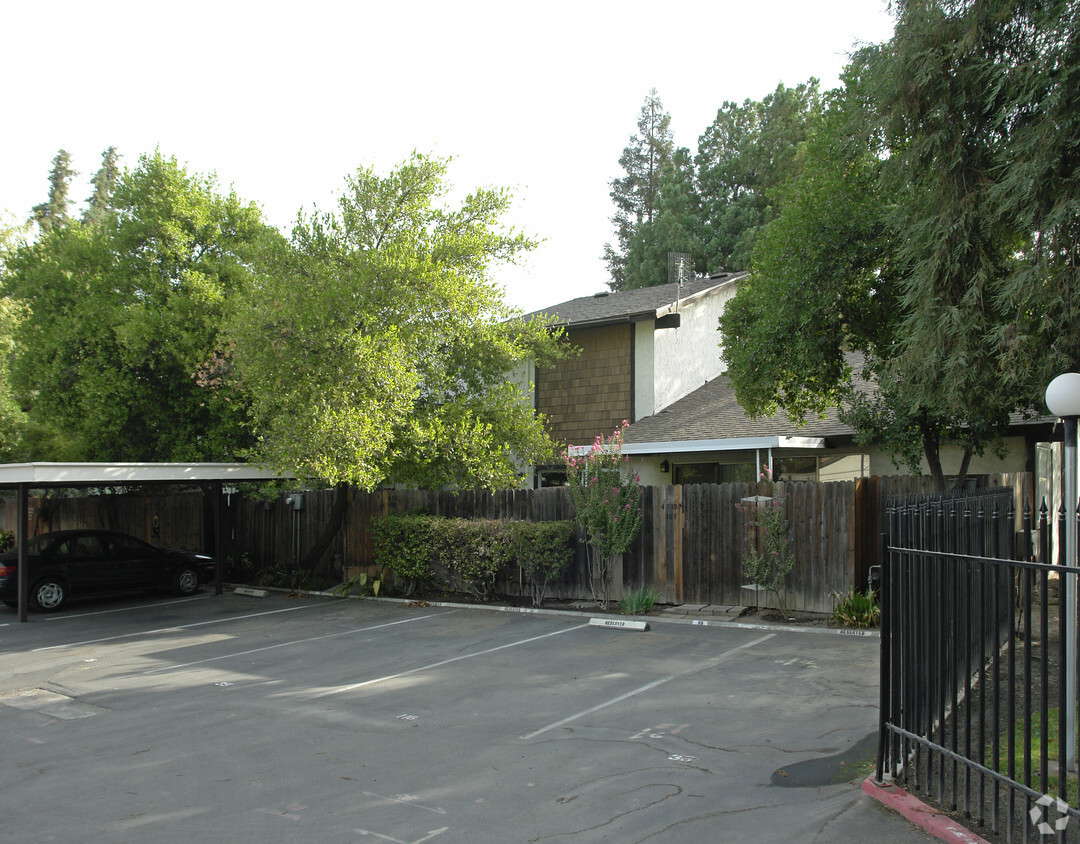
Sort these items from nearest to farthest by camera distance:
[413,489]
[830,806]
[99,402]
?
1. [830,806]
2. [413,489]
3. [99,402]

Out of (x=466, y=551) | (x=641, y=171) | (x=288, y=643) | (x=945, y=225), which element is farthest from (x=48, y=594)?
(x=641, y=171)

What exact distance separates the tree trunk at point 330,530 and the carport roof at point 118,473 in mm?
1311

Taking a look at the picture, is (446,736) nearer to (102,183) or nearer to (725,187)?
(725,187)

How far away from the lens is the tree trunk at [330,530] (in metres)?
17.8

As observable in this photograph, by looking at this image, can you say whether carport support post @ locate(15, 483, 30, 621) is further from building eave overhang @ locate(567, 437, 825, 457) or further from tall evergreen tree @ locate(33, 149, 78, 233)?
tall evergreen tree @ locate(33, 149, 78, 233)

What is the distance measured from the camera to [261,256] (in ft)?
53.1

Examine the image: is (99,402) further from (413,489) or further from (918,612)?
(918,612)

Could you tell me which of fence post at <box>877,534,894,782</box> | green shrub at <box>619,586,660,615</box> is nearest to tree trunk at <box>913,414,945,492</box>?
green shrub at <box>619,586,660,615</box>

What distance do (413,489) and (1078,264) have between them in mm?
11933

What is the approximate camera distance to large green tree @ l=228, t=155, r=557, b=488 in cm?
1433

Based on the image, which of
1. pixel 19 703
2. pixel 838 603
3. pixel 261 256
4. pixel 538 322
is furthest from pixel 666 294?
pixel 19 703

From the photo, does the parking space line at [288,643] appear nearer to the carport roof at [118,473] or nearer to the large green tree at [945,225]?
the carport roof at [118,473]

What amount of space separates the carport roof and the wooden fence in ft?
7.31

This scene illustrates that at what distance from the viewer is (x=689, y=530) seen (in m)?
13.8
